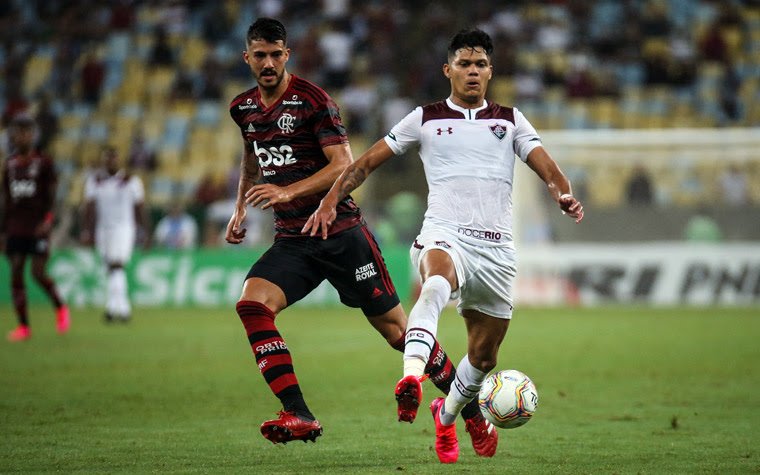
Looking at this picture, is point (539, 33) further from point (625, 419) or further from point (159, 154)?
point (625, 419)

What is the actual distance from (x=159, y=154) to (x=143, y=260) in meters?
4.23

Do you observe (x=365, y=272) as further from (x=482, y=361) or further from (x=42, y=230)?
(x=42, y=230)

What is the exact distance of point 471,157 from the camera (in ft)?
22.5

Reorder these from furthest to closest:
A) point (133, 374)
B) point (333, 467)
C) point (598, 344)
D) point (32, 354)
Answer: point (598, 344) → point (32, 354) → point (133, 374) → point (333, 467)

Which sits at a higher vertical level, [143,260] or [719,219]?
[719,219]

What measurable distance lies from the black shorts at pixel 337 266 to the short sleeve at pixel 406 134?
62 cm

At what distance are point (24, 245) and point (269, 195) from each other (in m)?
9.07

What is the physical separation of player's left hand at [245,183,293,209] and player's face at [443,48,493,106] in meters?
1.15

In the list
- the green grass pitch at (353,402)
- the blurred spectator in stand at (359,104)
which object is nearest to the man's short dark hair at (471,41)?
the green grass pitch at (353,402)

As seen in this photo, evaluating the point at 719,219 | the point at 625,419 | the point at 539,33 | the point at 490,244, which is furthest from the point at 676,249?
the point at 490,244

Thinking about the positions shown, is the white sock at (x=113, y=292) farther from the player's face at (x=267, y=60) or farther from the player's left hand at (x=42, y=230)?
the player's face at (x=267, y=60)

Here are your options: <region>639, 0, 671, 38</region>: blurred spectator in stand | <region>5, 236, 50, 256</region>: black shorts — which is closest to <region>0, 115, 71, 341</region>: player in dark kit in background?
<region>5, 236, 50, 256</region>: black shorts

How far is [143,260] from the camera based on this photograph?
22.6m

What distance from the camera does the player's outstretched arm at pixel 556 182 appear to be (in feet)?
20.8
